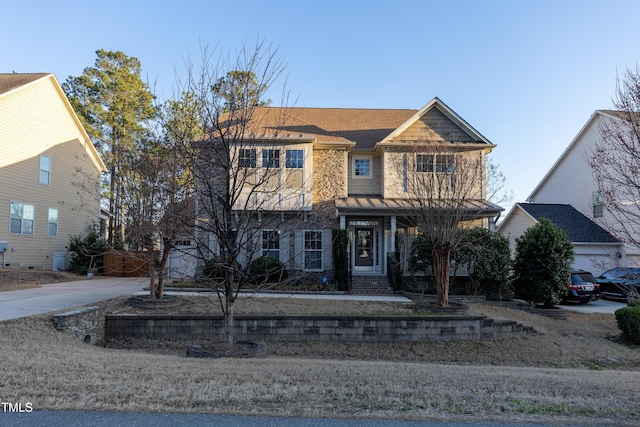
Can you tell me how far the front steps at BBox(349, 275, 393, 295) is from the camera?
17.1 metres

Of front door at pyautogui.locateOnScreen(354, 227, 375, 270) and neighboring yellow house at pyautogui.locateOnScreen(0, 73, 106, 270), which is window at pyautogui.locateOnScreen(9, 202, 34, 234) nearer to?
neighboring yellow house at pyautogui.locateOnScreen(0, 73, 106, 270)

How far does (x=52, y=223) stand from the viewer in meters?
23.7

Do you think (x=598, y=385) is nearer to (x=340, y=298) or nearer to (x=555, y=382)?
(x=555, y=382)

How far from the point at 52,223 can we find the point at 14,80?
730cm

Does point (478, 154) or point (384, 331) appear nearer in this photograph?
point (384, 331)

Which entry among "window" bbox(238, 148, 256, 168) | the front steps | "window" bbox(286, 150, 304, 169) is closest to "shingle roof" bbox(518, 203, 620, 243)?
the front steps

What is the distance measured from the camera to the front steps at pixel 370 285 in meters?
17.1

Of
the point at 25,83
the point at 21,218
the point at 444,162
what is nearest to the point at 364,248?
the point at 444,162

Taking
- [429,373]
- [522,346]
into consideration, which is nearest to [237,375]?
[429,373]

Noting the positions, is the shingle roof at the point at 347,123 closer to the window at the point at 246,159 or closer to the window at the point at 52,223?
the window at the point at 246,159

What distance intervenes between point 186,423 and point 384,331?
7.65 m

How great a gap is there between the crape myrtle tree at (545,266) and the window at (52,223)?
74.3 feet

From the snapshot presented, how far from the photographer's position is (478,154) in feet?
63.0

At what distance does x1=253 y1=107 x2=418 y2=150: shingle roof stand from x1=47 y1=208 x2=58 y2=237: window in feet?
42.8
